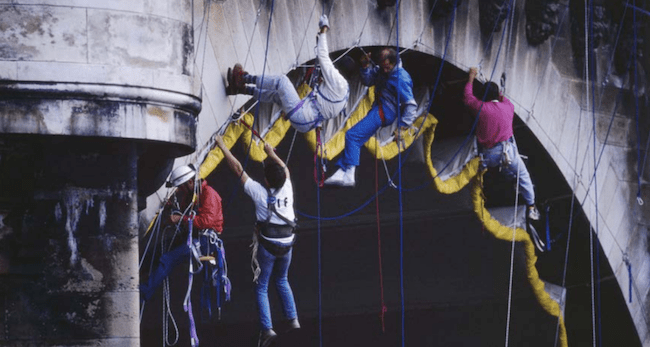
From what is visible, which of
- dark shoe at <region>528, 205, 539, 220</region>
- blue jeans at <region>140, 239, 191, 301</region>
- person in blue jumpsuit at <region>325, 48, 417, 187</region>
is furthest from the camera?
dark shoe at <region>528, 205, 539, 220</region>

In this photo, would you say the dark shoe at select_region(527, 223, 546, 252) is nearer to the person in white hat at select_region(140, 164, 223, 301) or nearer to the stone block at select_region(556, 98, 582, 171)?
the stone block at select_region(556, 98, 582, 171)

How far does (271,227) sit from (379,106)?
206cm

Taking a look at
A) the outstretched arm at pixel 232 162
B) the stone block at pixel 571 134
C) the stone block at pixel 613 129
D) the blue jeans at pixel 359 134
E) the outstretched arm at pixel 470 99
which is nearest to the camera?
the outstretched arm at pixel 232 162

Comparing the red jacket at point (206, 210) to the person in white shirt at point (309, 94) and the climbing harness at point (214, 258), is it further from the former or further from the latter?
the person in white shirt at point (309, 94)

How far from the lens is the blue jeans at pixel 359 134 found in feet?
46.1

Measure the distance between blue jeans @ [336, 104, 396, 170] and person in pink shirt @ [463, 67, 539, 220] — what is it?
5.85ft

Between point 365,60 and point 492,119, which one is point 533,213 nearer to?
point 492,119

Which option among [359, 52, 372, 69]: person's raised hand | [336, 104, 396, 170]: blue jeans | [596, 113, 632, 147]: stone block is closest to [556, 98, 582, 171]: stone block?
[596, 113, 632, 147]: stone block

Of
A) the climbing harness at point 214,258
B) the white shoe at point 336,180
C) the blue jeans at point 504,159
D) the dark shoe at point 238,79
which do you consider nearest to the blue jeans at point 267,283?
the climbing harness at point 214,258

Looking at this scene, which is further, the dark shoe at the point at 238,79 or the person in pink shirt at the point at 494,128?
the person in pink shirt at the point at 494,128

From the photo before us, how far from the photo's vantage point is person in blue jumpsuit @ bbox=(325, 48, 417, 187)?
13.9 meters

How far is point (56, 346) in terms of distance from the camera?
10109mm

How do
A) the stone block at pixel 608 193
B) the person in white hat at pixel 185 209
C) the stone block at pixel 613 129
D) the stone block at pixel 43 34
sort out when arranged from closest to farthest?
the stone block at pixel 43 34, the person in white hat at pixel 185 209, the stone block at pixel 613 129, the stone block at pixel 608 193

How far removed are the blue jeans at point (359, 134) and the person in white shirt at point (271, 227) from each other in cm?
132
